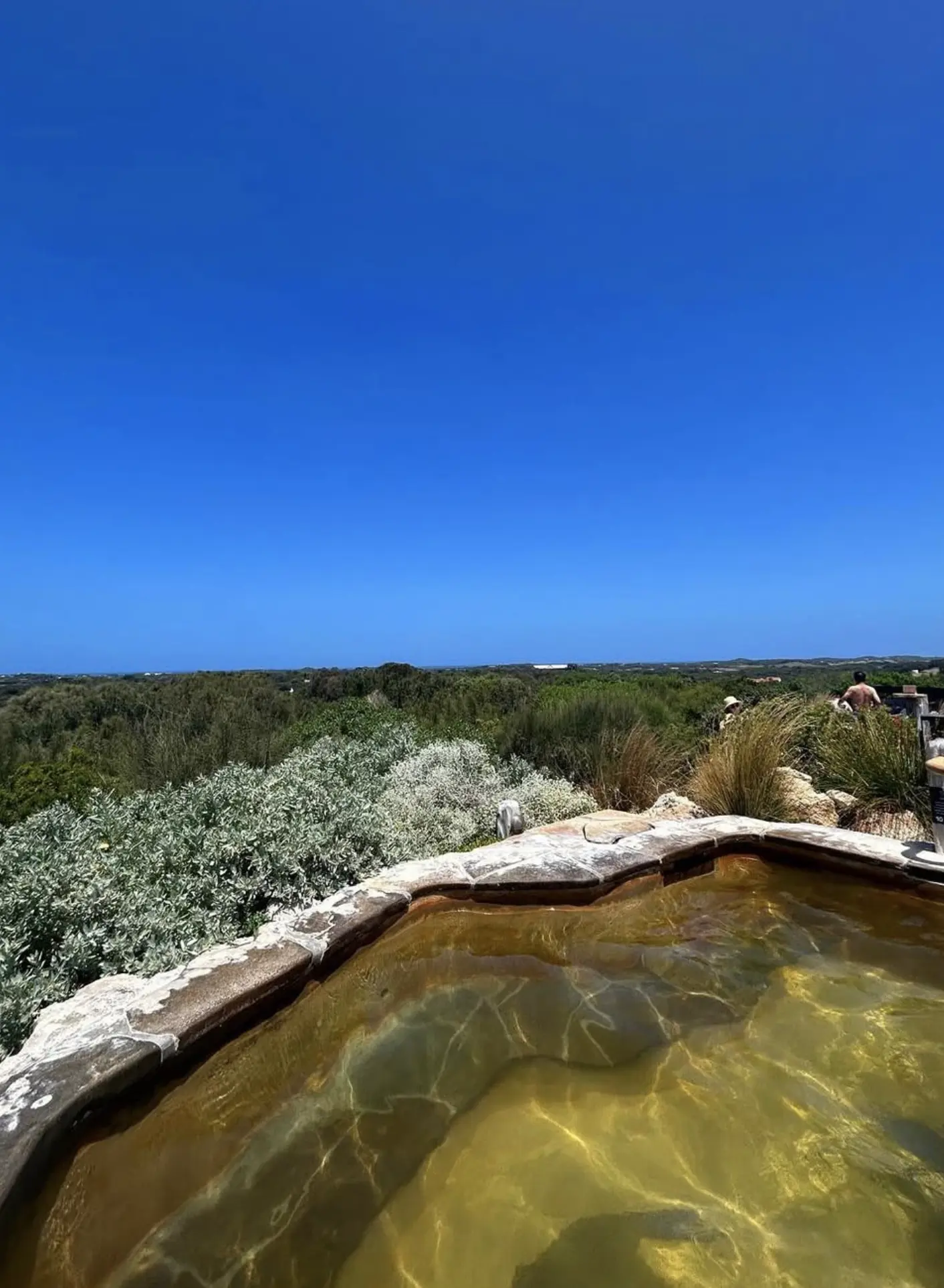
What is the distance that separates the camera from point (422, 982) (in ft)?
10.1

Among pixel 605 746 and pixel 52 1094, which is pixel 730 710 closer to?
pixel 605 746

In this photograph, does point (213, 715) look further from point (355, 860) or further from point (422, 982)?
point (422, 982)

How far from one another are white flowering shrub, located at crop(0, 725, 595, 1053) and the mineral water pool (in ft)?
2.34

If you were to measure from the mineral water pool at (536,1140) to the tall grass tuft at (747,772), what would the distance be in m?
2.36

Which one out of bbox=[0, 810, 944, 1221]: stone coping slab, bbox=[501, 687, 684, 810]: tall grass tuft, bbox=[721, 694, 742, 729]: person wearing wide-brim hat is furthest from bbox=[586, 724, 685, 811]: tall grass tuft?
bbox=[0, 810, 944, 1221]: stone coping slab

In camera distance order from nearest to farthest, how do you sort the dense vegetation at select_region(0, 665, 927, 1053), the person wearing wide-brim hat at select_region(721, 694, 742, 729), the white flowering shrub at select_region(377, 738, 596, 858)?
1. the dense vegetation at select_region(0, 665, 927, 1053)
2. the white flowering shrub at select_region(377, 738, 596, 858)
3. the person wearing wide-brim hat at select_region(721, 694, 742, 729)

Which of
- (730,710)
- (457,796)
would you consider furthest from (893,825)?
(457,796)

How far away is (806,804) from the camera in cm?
584

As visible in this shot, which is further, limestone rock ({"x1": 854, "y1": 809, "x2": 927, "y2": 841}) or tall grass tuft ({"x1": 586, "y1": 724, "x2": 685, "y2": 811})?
tall grass tuft ({"x1": 586, "y1": 724, "x2": 685, "y2": 811})

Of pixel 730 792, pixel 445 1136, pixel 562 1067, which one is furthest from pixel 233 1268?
pixel 730 792

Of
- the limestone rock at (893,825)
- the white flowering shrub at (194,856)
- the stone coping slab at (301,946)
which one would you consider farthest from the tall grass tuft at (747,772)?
the white flowering shrub at (194,856)

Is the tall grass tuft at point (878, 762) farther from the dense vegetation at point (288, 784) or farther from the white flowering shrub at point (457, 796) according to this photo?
the white flowering shrub at point (457, 796)

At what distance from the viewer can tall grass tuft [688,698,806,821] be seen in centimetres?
569

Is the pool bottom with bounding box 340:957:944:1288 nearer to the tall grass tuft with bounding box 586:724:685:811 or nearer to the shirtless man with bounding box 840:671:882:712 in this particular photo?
the tall grass tuft with bounding box 586:724:685:811
